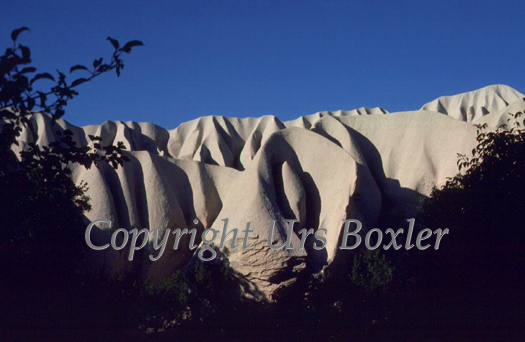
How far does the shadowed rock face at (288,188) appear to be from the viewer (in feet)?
47.7

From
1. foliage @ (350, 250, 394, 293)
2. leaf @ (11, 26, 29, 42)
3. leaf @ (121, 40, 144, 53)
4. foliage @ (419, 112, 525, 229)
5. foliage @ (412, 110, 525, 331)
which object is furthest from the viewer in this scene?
foliage @ (350, 250, 394, 293)

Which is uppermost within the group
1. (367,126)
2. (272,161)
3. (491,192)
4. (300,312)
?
(367,126)

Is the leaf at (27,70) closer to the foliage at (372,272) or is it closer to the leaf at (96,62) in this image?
the leaf at (96,62)

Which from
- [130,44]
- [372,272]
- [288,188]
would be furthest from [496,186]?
[130,44]

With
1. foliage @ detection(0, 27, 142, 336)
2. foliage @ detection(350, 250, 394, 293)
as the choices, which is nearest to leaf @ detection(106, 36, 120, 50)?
foliage @ detection(0, 27, 142, 336)

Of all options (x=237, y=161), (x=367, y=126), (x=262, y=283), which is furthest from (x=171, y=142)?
(x=262, y=283)

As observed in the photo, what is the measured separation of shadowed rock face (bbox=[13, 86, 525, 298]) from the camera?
14539 mm

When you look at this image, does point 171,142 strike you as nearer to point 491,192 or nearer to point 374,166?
point 374,166

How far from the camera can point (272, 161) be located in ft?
58.2

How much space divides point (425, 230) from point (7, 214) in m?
10.6

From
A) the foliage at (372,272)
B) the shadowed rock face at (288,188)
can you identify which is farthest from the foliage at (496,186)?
the shadowed rock face at (288,188)

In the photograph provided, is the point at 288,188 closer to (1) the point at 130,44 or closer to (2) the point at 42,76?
(1) the point at 130,44

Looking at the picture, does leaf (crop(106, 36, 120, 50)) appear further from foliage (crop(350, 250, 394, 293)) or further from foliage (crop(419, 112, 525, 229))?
foliage (crop(350, 250, 394, 293))

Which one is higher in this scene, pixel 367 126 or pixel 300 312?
pixel 367 126
